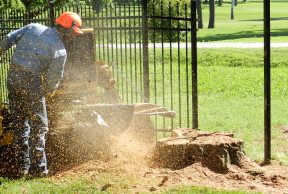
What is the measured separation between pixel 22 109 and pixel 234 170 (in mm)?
2833

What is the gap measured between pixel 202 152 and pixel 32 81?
2349mm

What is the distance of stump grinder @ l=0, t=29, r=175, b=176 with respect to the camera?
7.69 m

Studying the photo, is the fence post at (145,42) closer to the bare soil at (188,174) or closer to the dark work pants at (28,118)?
the bare soil at (188,174)

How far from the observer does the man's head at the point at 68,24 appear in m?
7.16

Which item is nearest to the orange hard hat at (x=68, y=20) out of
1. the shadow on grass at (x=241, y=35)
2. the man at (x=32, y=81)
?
the man at (x=32, y=81)

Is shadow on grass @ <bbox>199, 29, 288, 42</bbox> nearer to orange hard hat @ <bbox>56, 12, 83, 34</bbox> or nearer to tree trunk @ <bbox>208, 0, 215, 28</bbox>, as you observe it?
tree trunk @ <bbox>208, 0, 215, 28</bbox>

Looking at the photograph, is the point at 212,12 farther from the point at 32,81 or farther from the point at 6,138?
the point at 32,81

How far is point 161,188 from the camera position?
6.24 m

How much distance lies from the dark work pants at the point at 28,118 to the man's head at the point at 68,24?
29.1 inches

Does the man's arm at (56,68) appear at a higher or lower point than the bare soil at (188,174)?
higher

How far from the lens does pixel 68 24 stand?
7.16 m

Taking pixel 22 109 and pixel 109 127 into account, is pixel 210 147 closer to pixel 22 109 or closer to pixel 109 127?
pixel 109 127

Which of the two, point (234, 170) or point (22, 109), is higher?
point (22, 109)

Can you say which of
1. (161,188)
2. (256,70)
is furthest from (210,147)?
(256,70)
